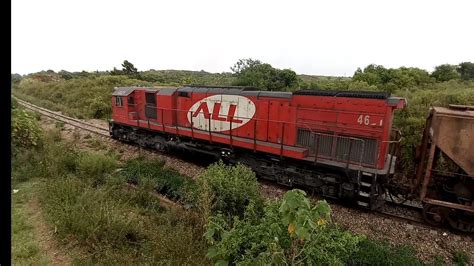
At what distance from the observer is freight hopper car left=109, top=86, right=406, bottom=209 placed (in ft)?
28.0

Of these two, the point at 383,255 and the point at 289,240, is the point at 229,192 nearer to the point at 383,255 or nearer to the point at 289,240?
the point at 289,240

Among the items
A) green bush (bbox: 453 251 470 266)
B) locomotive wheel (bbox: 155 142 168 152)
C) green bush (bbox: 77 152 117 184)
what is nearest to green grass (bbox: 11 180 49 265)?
green bush (bbox: 77 152 117 184)

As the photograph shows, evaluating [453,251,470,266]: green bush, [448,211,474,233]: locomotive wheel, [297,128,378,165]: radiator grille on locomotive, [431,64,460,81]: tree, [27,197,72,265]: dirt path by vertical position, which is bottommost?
[453,251,470,266]: green bush

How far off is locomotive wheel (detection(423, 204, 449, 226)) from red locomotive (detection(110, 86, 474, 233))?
1166mm

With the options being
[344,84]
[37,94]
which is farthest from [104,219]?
[37,94]

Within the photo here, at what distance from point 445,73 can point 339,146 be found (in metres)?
18.3

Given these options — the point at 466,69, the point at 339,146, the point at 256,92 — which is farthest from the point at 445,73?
the point at 256,92

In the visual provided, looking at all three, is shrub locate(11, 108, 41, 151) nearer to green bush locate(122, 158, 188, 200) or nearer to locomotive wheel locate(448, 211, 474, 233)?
green bush locate(122, 158, 188, 200)

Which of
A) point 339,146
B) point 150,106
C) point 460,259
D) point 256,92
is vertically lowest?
point 460,259

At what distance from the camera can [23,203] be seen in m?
7.75

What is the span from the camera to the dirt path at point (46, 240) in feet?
18.2

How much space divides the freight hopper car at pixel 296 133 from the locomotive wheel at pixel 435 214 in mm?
1126

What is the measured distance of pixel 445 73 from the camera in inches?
864
